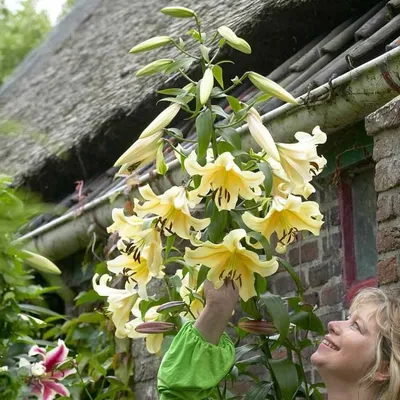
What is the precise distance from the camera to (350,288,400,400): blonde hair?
110 inches

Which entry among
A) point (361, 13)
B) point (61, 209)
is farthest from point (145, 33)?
point (61, 209)

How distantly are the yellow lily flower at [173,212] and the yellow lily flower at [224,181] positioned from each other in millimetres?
63

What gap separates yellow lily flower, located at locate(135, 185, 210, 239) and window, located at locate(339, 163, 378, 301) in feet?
4.93

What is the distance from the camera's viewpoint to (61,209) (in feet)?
5.60

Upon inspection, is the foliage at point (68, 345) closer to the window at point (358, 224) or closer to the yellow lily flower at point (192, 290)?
the yellow lily flower at point (192, 290)

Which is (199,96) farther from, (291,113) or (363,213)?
(363,213)

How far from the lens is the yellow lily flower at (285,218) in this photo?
284cm

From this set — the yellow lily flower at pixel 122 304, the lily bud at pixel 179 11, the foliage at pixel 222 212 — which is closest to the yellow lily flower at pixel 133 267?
the foliage at pixel 222 212

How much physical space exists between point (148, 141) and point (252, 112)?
0.30 meters

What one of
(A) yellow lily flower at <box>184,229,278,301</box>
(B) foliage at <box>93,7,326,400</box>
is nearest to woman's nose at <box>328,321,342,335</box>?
(B) foliage at <box>93,7,326,400</box>

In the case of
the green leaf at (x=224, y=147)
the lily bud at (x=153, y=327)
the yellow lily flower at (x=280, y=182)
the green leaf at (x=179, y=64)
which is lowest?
the lily bud at (x=153, y=327)

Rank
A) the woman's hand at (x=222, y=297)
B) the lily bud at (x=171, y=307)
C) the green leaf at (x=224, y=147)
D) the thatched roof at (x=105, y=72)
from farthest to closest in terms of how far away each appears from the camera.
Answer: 1. the thatched roof at (x=105, y=72)
2. the lily bud at (x=171, y=307)
3. the green leaf at (x=224, y=147)
4. the woman's hand at (x=222, y=297)

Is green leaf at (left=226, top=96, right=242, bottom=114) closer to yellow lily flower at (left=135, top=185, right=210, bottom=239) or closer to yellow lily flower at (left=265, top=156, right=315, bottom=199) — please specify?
yellow lily flower at (left=265, top=156, right=315, bottom=199)

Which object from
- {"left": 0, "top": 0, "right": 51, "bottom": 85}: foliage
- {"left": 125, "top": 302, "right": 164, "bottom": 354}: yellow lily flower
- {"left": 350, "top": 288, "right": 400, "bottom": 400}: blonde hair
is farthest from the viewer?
{"left": 0, "top": 0, "right": 51, "bottom": 85}: foliage
